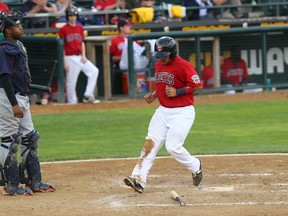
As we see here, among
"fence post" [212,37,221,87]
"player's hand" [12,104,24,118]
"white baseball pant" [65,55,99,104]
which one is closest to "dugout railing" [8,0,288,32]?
"white baseball pant" [65,55,99,104]

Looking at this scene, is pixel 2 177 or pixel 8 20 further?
pixel 2 177

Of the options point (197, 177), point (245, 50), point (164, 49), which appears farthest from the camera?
point (245, 50)

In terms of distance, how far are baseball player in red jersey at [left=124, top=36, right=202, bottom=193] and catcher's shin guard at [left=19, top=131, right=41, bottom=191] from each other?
1003 mm

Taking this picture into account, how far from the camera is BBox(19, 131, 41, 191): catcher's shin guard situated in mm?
9281

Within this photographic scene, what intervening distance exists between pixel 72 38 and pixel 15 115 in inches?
352

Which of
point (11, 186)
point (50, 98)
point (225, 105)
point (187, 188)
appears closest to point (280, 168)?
point (187, 188)

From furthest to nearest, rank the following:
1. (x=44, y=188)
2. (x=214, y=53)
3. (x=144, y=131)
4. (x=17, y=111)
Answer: (x=214, y=53), (x=144, y=131), (x=44, y=188), (x=17, y=111)

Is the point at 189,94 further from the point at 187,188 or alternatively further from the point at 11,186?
the point at 11,186

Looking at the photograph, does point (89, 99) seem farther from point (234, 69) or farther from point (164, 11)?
point (164, 11)

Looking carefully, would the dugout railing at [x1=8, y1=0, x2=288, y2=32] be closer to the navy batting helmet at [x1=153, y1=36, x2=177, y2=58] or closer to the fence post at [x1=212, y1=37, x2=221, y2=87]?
the fence post at [x1=212, y1=37, x2=221, y2=87]

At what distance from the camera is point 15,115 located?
8859mm

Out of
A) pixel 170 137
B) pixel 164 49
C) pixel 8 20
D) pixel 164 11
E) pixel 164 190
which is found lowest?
pixel 164 190

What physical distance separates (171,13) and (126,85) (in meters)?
2.26

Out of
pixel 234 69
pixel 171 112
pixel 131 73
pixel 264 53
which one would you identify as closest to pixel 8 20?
pixel 171 112
